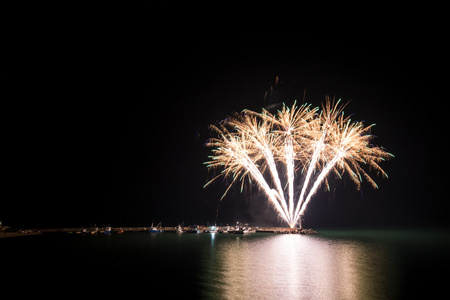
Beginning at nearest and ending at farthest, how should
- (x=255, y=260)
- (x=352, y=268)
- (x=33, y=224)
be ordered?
(x=352, y=268) → (x=255, y=260) → (x=33, y=224)

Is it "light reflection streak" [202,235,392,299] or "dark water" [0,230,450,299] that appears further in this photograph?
"dark water" [0,230,450,299]

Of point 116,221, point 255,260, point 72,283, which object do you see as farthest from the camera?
point 116,221

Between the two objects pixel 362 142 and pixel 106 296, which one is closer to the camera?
pixel 106 296

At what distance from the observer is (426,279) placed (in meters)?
26.9

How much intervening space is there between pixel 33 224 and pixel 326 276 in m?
137

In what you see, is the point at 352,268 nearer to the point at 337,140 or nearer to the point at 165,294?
the point at 165,294

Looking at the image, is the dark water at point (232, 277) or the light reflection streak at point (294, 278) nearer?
the light reflection streak at point (294, 278)

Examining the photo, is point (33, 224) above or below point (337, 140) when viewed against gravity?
below

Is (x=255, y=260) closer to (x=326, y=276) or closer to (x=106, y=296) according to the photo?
(x=326, y=276)

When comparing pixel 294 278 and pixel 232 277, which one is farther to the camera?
pixel 232 277

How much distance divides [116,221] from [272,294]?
136m

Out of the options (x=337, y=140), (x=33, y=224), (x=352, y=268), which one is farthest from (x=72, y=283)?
(x=33, y=224)

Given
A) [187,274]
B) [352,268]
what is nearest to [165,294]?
[187,274]

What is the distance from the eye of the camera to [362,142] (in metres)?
45.9
